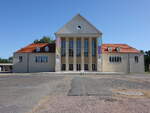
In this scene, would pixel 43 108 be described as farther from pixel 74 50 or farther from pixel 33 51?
pixel 33 51

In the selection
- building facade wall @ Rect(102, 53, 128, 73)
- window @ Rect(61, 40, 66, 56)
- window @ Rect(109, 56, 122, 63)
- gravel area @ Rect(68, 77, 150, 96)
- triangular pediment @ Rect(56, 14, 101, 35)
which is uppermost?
triangular pediment @ Rect(56, 14, 101, 35)

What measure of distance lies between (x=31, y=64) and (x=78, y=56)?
1234 centimetres

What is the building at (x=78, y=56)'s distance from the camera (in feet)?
110

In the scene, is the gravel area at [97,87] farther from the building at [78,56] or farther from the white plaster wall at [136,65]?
the white plaster wall at [136,65]

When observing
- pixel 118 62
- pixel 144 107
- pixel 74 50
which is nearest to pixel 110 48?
pixel 118 62

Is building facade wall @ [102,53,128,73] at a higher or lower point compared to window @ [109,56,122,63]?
lower

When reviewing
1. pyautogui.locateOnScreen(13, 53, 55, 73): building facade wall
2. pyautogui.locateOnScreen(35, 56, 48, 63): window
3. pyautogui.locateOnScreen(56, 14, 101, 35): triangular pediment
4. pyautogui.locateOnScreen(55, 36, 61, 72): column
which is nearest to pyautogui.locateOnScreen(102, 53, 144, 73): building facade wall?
pyautogui.locateOnScreen(56, 14, 101, 35): triangular pediment

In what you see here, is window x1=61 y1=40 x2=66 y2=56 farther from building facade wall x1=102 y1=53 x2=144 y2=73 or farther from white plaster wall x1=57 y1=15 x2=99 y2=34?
building facade wall x1=102 y1=53 x2=144 y2=73

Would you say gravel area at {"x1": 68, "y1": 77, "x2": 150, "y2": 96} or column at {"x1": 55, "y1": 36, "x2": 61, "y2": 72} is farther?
column at {"x1": 55, "y1": 36, "x2": 61, "y2": 72}

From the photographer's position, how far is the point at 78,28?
1339 inches

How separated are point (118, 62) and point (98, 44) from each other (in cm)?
725

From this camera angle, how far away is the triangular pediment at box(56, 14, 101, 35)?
110 feet

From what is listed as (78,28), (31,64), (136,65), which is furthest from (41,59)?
(136,65)

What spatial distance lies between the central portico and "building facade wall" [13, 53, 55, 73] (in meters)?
2.69
